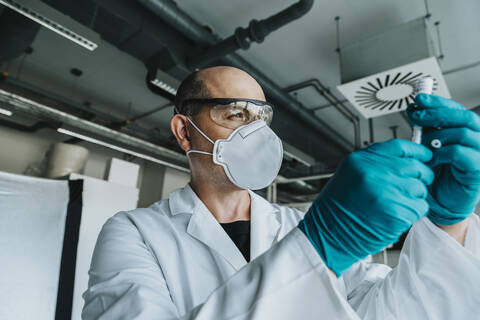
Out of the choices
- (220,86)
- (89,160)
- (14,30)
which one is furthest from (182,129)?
(89,160)

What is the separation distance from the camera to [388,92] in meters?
2.74

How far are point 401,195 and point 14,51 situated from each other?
3.84 metres

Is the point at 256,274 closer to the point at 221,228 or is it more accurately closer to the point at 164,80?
the point at 221,228

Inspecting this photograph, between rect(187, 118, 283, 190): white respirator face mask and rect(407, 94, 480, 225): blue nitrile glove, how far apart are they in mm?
537

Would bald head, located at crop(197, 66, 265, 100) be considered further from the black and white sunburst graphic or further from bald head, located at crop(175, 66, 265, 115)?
the black and white sunburst graphic

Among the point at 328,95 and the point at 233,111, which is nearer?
the point at 233,111

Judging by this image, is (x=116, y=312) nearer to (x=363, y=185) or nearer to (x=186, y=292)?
(x=186, y=292)

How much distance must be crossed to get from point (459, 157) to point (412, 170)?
11cm

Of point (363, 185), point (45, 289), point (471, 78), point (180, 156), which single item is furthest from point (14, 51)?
point (471, 78)

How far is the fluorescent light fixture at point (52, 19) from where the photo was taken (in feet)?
6.61

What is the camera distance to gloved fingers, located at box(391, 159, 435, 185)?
47 cm

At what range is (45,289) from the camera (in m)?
2.22

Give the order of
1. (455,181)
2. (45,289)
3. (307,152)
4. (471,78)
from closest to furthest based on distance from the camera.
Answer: (455,181)
(45,289)
(471,78)
(307,152)

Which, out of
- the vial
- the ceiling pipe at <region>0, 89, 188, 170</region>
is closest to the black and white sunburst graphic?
the vial
